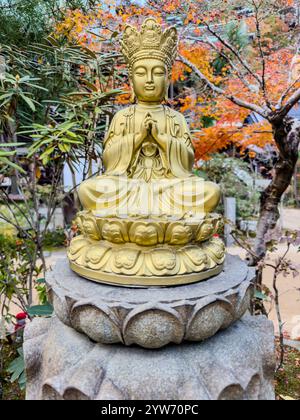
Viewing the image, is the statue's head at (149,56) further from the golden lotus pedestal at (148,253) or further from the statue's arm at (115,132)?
the golden lotus pedestal at (148,253)

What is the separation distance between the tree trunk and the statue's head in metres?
1.10

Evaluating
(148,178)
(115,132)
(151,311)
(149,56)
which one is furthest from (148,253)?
(149,56)

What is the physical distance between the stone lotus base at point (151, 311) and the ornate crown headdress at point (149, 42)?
4.93 ft

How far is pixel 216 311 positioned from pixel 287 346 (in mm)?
2062

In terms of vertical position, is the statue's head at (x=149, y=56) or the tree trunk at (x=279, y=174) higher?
the statue's head at (x=149, y=56)

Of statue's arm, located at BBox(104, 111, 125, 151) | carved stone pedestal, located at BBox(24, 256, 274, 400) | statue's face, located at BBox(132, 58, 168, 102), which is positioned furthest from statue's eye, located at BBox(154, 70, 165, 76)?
carved stone pedestal, located at BBox(24, 256, 274, 400)

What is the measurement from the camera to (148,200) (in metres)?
1.93

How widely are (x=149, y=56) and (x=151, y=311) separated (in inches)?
63.2

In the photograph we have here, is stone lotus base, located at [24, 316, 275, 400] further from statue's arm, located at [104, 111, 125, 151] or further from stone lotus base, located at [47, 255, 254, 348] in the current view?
statue's arm, located at [104, 111, 125, 151]

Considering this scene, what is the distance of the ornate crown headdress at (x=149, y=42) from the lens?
2.13 meters

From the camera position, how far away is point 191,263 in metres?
1.69

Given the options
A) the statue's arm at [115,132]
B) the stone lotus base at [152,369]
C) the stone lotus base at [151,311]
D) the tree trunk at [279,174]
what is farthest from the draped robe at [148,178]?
the tree trunk at [279,174]

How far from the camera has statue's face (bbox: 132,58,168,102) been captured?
2.13 m
